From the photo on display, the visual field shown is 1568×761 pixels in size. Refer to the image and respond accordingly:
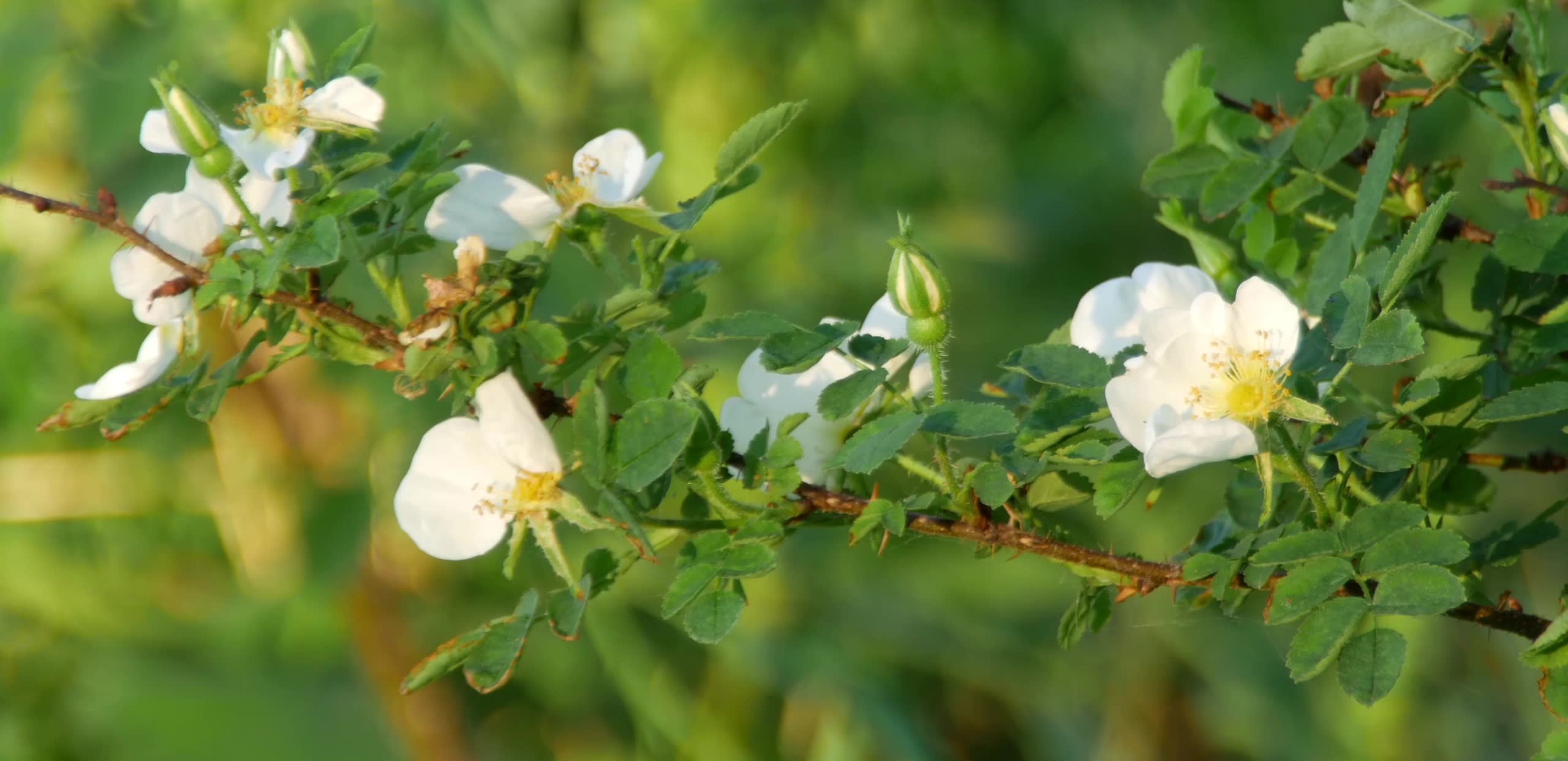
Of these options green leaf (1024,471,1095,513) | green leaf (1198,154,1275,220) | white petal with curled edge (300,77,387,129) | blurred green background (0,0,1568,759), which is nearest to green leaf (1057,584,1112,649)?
green leaf (1024,471,1095,513)

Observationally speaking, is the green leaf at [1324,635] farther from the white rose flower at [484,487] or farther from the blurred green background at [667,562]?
the blurred green background at [667,562]

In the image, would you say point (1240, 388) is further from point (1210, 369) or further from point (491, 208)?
point (491, 208)

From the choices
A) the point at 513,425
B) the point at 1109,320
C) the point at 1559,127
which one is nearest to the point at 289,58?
the point at 513,425

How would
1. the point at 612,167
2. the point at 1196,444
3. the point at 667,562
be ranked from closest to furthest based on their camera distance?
the point at 1196,444
the point at 612,167
the point at 667,562

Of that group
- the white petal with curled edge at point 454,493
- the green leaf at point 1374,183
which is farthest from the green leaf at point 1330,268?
the white petal with curled edge at point 454,493

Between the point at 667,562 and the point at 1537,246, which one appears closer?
the point at 1537,246

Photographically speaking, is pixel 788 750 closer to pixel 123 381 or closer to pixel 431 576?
pixel 431 576

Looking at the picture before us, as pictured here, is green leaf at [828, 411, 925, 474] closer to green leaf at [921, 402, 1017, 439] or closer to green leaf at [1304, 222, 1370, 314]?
green leaf at [921, 402, 1017, 439]

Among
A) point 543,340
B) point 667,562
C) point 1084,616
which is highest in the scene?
point 543,340
